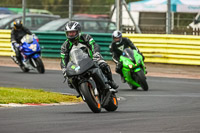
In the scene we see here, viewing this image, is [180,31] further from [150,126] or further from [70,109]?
[150,126]

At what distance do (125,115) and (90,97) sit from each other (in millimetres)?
582

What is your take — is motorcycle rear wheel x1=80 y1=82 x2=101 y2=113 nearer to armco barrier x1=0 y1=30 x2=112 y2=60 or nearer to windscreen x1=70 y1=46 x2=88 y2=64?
windscreen x1=70 y1=46 x2=88 y2=64

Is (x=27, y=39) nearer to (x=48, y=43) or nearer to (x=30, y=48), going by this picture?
(x=30, y=48)

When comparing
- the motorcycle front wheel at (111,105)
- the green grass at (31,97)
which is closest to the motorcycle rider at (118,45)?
the green grass at (31,97)

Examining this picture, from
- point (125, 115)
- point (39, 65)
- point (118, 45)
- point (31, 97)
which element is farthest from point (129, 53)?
point (125, 115)

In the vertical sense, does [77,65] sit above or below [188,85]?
above

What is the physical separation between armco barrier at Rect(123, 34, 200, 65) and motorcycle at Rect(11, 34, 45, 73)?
396 centimetres

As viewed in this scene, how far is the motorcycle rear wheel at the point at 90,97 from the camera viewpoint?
9.60 m

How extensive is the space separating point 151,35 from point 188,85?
578 centimetres

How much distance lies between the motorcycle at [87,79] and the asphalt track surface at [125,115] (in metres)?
0.23

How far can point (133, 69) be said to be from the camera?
610 inches

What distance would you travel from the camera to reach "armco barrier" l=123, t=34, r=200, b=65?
69.5ft

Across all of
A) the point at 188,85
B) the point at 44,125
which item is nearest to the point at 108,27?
the point at 188,85

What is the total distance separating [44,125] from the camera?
8.15 meters
